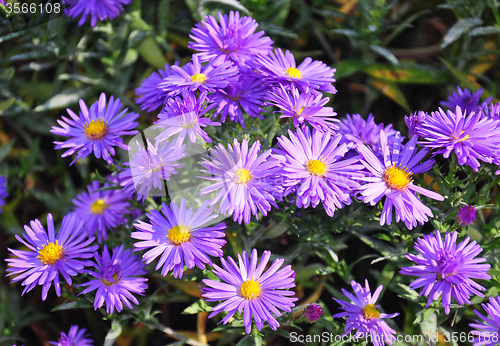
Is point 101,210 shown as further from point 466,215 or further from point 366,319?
point 466,215

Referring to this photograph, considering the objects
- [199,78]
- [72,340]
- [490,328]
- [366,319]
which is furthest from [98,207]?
[490,328]

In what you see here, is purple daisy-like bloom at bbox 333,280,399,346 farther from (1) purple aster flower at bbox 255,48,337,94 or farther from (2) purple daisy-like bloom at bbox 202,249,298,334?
(1) purple aster flower at bbox 255,48,337,94

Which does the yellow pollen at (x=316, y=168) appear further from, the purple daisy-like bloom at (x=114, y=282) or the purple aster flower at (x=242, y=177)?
the purple daisy-like bloom at (x=114, y=282)

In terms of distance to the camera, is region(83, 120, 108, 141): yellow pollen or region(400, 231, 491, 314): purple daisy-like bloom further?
region(83, 120, 108, 141): yellow pollen

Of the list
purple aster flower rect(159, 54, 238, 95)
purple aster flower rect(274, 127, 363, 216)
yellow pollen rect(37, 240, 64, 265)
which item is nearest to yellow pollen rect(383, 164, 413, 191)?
purple aster flower rect(274, 127, 363, 216)

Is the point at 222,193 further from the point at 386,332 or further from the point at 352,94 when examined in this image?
the point at 352,94

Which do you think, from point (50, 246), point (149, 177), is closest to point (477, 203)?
point (149, 177)
